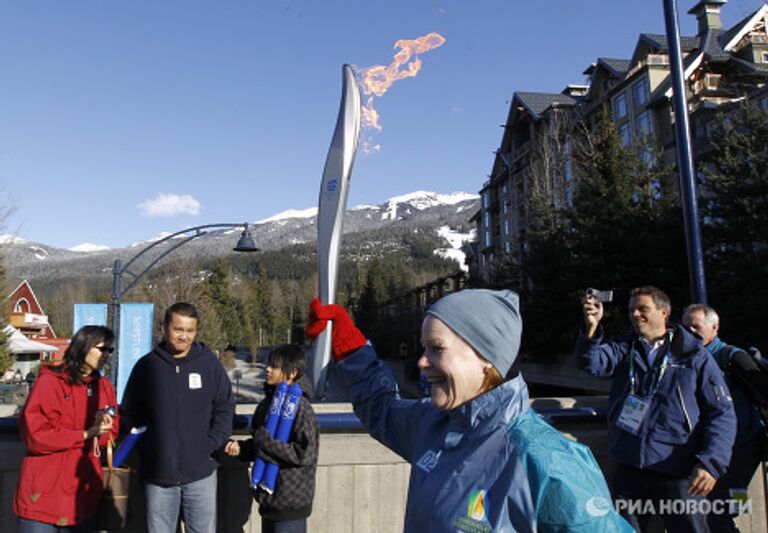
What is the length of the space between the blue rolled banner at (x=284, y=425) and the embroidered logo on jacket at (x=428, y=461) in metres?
2.11

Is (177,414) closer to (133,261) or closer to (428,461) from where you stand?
(428,461)

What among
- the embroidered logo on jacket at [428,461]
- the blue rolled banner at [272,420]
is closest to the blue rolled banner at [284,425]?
the blue rolled banner at [272,420]

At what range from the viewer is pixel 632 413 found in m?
3.93

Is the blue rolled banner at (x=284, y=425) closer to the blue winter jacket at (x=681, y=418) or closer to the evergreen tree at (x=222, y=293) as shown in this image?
the blue winter jacket at (x=681, y=418)

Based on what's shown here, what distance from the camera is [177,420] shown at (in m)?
3.92

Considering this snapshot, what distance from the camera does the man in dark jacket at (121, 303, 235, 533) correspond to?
3.86 meters

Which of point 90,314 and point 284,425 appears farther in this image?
point 90,314

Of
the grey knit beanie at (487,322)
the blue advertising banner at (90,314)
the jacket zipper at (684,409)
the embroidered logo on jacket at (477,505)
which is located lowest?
the jacket zipper at (684,409)

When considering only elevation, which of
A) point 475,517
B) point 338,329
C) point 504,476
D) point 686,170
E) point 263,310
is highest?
point 263,310

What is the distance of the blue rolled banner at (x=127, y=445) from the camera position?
3910 millimetres

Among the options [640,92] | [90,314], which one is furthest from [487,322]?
[640,92]

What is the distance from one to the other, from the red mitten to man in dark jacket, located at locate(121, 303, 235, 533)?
1.69m

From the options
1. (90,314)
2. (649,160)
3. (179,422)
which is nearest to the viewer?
(179,422)

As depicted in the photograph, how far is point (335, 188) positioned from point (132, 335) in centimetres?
1391
